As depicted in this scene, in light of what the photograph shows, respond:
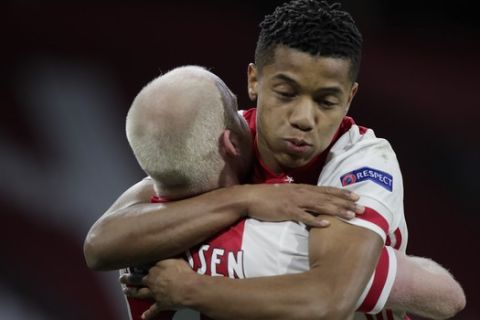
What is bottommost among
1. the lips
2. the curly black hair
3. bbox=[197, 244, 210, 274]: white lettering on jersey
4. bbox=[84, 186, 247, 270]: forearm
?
bbox=[197, 244, 210, 274]: white lettering on jersey

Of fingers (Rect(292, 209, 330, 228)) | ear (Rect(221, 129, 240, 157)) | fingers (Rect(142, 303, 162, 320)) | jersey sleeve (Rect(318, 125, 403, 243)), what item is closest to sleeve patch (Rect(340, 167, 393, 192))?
jersey sleeve (Rect(318, 125, 403, 243))

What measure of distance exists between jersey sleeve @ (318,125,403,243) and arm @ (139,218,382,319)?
0.15 ft

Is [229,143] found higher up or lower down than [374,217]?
higher up

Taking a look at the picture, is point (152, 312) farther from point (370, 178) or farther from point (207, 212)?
point (370, 178)

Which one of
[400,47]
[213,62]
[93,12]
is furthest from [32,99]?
[400,47]

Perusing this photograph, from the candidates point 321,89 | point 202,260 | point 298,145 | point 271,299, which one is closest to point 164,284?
point 202,260

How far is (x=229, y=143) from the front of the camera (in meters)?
1.74

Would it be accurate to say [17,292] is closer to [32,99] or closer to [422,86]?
[32,99]

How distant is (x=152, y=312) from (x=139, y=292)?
0.06 metres

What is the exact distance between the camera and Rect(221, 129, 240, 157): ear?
1735 millimetres

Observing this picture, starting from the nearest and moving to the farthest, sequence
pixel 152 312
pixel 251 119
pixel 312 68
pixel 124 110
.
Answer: pixel 312 68 < pixel 152 312 < pixel 251 119 < pixel 124 110

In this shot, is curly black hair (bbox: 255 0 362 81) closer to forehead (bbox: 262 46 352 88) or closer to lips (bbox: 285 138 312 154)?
forehead (bbox: 262 46 352 88)

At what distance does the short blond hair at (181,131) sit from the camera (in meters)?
1.68

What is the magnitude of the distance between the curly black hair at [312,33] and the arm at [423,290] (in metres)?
0.41
